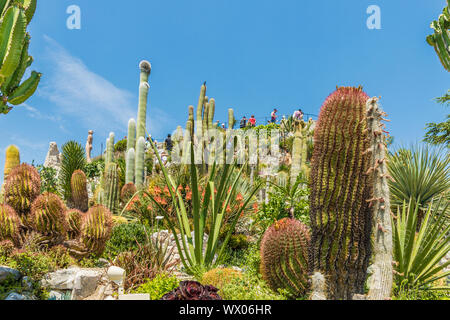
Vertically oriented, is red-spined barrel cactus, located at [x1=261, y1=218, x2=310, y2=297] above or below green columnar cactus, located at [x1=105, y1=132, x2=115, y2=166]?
below

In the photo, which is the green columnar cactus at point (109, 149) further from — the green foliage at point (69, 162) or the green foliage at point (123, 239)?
the green foliage at point (123, 239)

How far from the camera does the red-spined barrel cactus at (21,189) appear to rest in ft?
21.0

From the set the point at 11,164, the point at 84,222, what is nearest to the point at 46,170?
the point at 11,164

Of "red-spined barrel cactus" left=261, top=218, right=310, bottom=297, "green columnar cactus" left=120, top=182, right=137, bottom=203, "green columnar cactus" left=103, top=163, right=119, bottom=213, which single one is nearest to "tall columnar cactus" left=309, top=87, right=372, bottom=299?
"red-spined barrel cactus" left=261, top=218, right=310, bottom=297

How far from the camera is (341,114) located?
2.98 metres

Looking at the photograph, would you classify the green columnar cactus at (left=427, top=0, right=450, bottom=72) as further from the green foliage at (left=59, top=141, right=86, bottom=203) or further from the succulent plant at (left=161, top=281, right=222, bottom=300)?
the green foliage at (left=59, top=141, right=86, bottom=203)

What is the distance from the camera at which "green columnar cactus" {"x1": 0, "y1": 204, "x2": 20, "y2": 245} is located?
5.95 meters

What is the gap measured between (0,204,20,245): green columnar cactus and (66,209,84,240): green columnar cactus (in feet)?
2.96

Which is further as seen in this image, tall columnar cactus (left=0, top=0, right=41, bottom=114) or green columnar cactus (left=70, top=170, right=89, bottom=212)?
green columnar cactus (left=70, top=170, right=89, bottom=212)

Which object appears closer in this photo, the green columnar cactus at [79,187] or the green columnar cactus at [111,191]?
the green columnar cactus at [79,187]

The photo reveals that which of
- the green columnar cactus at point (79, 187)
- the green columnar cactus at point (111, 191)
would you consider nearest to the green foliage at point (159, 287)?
the green columnar cactus at point (79, 187)

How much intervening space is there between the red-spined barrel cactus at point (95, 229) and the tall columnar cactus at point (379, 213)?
15.8 ft

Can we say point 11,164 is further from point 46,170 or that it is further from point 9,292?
point 9,292

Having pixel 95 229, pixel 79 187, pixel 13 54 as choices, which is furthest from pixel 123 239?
pixel 79 187
